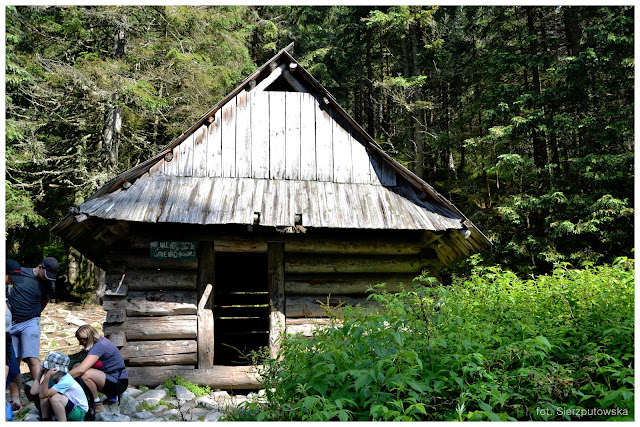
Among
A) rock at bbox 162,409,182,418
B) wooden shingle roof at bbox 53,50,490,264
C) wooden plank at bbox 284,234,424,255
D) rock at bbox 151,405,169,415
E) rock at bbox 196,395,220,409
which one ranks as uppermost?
wooden shingle roof at bbox 53,50,490,264

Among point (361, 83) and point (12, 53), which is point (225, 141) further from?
point (361, 83)

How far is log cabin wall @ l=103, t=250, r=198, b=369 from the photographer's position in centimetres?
748

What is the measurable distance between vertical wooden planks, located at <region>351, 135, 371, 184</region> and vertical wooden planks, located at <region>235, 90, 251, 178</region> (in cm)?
202

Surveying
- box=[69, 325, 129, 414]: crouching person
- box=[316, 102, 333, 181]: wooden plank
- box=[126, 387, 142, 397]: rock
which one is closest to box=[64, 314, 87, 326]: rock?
box=[126, 387, 142, 397]: rock

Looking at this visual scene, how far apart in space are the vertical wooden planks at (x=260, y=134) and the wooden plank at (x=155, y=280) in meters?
2.20

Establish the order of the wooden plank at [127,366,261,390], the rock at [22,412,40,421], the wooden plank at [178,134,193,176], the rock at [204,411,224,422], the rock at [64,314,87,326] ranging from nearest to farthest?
the rock at [22,412,40,421]
the rock at [204,411,224,422]
the wooden plank at [127,366,261,390]
the wooden plank at [178,134,193,176]
the rock at [64,314,87,326]

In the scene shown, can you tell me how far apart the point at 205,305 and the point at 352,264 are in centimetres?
267

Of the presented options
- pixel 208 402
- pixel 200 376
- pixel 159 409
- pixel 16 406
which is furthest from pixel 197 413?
pixel 16 406

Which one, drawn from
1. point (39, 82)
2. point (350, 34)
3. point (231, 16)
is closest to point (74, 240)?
point (39, 82)

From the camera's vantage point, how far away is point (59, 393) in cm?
524

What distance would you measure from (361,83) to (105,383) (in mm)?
24189

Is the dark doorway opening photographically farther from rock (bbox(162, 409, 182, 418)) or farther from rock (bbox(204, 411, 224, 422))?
rock (bbox(204, 411, 224, 422))

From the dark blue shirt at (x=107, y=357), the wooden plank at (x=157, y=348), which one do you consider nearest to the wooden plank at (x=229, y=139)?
the wooden plank at (x=157, y=348)

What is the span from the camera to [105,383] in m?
6.05
